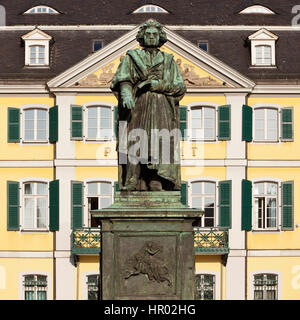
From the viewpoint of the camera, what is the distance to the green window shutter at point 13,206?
119ft

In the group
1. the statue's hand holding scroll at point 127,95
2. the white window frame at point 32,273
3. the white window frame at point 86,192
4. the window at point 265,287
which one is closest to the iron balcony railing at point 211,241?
the window at point 265,287

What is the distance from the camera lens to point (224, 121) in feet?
119

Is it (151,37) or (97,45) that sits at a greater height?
(97,45)

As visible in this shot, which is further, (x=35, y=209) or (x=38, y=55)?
(x=38, y=55)

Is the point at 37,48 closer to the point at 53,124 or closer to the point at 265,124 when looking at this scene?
the point at 53,124

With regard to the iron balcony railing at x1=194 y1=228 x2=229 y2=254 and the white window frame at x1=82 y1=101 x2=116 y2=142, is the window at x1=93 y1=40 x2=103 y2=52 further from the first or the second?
the iron balcony railing at x1=194 y1=228 x2=229 y2=254

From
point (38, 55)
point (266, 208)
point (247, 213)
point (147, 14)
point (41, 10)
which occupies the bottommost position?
point (247, 213)

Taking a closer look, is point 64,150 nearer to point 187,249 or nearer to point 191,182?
point 191,182

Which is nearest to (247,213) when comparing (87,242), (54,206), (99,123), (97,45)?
(87,242)

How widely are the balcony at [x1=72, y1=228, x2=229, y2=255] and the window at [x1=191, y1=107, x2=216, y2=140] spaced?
3111 mm

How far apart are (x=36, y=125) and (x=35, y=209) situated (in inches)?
109

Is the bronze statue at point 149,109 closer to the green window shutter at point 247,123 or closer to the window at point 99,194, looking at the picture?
the window at point 99,194

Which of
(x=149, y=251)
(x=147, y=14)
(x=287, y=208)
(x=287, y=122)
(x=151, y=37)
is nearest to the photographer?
(x=149, y=251)

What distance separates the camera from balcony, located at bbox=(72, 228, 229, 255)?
35.4 meters
